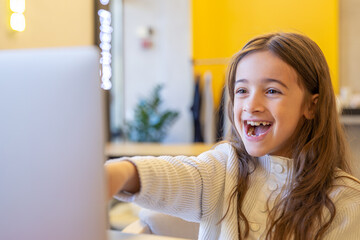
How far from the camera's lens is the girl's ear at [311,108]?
90 cm

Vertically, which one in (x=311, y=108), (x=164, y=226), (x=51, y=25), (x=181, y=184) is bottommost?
(x=164, y=226)

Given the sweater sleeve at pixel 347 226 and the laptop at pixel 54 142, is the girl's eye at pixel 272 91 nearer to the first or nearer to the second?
the sweater sleeve at pixel 347 226

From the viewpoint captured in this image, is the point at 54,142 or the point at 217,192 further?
the point at 217,192

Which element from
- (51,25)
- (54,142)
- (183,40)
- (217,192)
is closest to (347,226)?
(217,192)

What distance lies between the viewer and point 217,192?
850 millimetres

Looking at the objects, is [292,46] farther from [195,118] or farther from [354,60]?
[354,60]

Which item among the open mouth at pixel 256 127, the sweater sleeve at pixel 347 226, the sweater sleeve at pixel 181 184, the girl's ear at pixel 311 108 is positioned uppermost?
the girl's ear at pixel 311 108

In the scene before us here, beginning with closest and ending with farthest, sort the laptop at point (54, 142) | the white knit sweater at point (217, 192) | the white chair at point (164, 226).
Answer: the laptop at point (54, 142) < the white knit sweater at point (217, 192) < the white chair at point (164, 226)

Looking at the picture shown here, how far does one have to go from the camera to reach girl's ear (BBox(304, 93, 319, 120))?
0.90 meters

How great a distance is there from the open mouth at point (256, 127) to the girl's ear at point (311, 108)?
11 centimetres

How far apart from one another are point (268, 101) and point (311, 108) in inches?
5.7

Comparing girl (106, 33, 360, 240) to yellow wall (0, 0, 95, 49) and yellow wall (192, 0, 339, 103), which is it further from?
yellow wall (192, 0, 339, 103)

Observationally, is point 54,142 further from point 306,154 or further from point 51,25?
point 51,25

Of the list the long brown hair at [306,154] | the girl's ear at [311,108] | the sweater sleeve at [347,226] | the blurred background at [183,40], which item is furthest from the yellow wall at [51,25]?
the sweater sleeve at [347,226]
